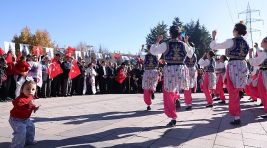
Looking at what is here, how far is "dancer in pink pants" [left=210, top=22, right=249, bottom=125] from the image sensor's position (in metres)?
6.91

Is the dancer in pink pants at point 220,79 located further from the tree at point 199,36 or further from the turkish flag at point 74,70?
the tree at point 199,36

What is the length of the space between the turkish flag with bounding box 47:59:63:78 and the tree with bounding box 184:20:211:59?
35.5 m

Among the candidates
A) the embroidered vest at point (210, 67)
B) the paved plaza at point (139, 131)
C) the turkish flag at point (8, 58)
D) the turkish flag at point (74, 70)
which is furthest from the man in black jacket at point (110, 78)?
the paved plaza at point (139, 131)

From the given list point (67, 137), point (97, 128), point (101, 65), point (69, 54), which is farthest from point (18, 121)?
point (101, 65)

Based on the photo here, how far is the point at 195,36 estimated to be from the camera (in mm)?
49188

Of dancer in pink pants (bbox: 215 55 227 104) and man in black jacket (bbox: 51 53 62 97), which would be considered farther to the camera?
man in black jacket (bbox: 51 53 62 97)

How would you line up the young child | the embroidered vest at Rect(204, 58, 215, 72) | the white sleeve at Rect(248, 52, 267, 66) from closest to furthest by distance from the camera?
the young child, the white sleeve at Rect(248, 52, 267, 66), the embroidered vest at Rect(204, 58, 215, 72)

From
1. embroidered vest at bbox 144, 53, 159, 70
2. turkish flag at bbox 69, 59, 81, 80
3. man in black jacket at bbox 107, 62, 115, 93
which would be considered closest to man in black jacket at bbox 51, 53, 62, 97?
turkish flag at bbox 69, 59, 81, 80

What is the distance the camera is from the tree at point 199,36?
48.0m

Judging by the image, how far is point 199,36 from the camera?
160ft

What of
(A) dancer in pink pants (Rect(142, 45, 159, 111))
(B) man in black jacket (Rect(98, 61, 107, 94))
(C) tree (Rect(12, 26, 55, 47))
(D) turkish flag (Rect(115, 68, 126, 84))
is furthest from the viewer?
(C) tree (Rect(12, 26, 55, 47))

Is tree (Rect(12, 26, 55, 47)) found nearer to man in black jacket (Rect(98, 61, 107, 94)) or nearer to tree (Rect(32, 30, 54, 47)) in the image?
tree (Rect(32, 30, 54, 47))

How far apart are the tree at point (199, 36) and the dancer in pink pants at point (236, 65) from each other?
41.2m

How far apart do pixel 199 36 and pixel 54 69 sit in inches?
1471
